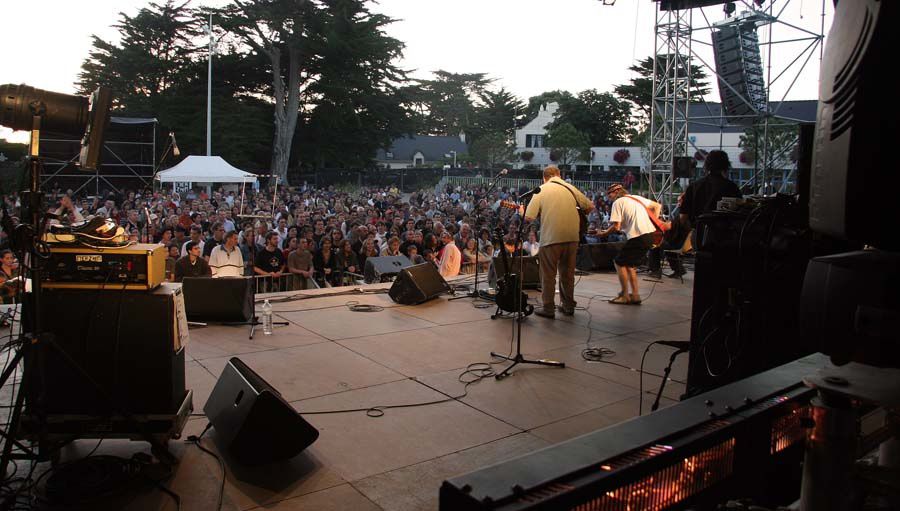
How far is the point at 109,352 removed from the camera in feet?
12.1

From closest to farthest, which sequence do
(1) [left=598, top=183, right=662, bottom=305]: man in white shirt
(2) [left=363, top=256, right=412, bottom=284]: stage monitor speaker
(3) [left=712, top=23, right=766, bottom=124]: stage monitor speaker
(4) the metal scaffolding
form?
(1) [left=598, top=183, right=662, bottom=305]: man in white shirt → (2) [left=363, top=256, right=412, bottom=284]: stage monitor speaker → (3) [left=712, top=23, right=766, bottom=124]: stage monitor speaker → (4) the metal scaffolding

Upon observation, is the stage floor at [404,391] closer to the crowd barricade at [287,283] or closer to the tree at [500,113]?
the crowd barricade at [287,283]

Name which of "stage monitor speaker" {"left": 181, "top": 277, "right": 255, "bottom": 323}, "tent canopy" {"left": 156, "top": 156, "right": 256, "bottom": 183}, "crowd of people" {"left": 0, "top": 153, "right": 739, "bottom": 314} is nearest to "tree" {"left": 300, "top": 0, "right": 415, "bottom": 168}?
"tent canopy" {"left": 156, "top": 156, "right": 256, "bottom": 183}

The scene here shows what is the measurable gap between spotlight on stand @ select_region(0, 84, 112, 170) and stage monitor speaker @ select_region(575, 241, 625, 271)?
31.8ft

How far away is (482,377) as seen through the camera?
5.48 m

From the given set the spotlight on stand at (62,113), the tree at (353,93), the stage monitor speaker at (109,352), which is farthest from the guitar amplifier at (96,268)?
the tree at (353,93)

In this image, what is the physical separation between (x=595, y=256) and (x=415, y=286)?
5.04 meters

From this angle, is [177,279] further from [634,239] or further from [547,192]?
[634,239]

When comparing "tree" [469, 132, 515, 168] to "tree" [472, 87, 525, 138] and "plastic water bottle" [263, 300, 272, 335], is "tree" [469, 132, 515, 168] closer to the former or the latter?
"tree" [472, 87, 525, 138]

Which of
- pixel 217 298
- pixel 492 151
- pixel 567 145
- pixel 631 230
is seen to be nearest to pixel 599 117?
pixel 567 145

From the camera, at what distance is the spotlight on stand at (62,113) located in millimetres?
3465

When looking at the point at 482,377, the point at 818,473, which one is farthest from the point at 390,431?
the point at 818,473

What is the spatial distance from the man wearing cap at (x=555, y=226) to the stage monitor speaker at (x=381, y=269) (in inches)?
143

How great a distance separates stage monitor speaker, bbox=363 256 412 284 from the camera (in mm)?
10773
